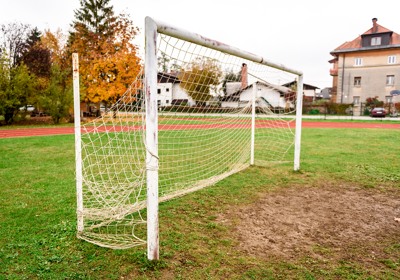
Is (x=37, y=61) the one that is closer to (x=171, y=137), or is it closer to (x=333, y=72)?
(x=171, y=137)

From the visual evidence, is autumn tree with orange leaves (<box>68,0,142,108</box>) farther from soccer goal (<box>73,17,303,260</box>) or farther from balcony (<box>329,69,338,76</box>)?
balcony (<box>329,69,338,76</box>)

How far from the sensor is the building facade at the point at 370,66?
3625cm

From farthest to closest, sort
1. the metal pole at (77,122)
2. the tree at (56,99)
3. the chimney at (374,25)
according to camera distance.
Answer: the chimney at (374,25) → the tree at (56,99) → the metal pole at (77,122)

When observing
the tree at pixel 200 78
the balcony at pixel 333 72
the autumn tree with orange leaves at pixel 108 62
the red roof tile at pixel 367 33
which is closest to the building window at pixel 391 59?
the red roof tile at pixel 367 33

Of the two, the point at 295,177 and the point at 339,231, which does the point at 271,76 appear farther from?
the point at 339,231

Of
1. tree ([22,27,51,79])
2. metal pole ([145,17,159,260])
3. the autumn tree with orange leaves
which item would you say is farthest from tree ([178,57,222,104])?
tree ([22,27,51,79])

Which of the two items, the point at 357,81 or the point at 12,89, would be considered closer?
the point at 12,89

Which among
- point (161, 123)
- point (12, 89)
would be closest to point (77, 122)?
point (161, 123)

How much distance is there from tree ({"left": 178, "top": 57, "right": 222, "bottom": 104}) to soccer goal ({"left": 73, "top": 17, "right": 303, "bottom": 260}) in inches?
0.6

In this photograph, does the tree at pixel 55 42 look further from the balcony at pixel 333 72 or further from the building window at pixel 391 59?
the building window at pixel 391 59

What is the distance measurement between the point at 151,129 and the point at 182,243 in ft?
4.37

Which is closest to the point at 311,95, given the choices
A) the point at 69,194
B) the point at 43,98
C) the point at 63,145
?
the point at 43,98

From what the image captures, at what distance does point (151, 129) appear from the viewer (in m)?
2.68

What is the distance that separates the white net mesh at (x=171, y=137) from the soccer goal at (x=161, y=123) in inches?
0.5
